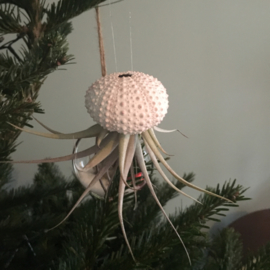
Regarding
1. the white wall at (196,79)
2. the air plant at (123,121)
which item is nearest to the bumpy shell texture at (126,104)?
the air plant at (123,121)

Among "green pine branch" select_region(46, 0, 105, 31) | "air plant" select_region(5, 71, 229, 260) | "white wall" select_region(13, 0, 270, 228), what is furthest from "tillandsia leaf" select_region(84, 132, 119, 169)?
"white wall" select_region(13, 0, 270, 228)

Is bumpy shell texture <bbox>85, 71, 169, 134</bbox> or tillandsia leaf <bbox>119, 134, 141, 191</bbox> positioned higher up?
bumpy shell texture <bbox>85, 71, 169, 134</bbox>

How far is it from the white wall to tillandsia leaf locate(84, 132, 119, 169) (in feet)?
1.58

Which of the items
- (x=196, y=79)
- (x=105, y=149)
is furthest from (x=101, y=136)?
(x=196, y=79)

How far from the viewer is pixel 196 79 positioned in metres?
0.74

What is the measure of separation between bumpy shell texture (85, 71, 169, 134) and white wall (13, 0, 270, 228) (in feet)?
1.53

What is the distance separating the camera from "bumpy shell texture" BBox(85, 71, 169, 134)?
0.24 meters

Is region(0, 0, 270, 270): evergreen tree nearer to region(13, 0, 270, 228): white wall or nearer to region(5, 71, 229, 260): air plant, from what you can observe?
region(5, 71, 229, 260): air plant

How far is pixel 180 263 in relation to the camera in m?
0.37

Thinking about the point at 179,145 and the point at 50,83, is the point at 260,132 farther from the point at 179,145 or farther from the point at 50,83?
the point at 50,83

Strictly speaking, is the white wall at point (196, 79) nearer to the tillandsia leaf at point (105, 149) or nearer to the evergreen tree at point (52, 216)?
the evergreen tree at point (52, 216)

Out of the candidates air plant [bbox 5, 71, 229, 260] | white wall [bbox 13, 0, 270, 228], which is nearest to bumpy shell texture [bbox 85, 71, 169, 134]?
air plant [bbox 5, 71, 229, 260]

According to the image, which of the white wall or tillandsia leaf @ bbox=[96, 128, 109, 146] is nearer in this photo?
tillandsia leaf @ bbox=[96, 128, 109, 146]

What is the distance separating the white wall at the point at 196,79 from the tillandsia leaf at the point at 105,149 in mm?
481
